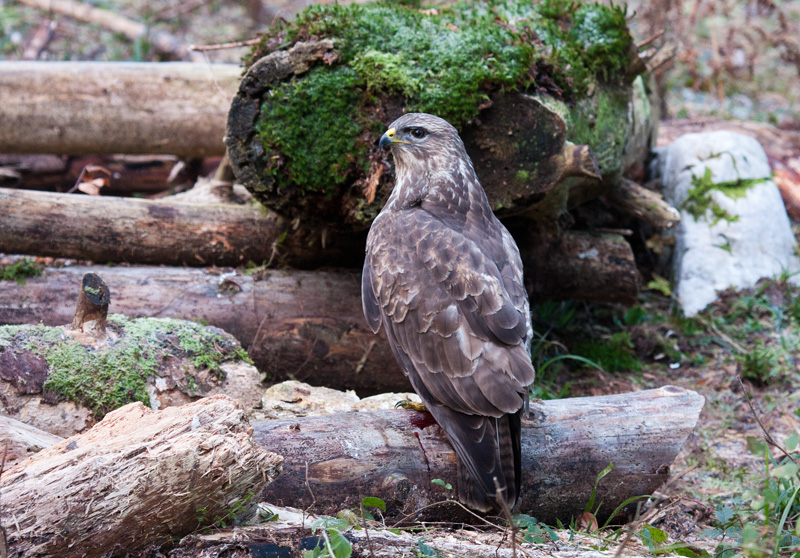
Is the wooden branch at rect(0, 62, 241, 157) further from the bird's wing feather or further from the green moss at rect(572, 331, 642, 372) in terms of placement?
the green moss at rect(572, 331, 642, 372)

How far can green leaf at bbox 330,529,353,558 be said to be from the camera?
2.18 m

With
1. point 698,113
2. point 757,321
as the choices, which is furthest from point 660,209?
point 698,113

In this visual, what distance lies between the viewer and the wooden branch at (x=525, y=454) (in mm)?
2922

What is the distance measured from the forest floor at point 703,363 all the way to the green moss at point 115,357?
5.84 ft

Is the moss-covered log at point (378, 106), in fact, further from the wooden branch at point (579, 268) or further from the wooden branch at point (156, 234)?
the wooden branch at point (579, 268)

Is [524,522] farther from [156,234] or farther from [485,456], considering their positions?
[156,234]

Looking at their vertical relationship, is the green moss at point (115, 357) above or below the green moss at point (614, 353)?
above

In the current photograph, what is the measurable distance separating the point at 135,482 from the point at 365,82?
2.70m

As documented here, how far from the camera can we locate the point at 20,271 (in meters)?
4.30

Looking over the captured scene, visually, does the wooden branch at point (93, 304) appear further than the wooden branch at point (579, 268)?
No

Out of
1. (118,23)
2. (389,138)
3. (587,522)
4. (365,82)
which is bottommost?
(587,522)

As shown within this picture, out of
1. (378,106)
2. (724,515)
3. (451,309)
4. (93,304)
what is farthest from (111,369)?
(724,515)

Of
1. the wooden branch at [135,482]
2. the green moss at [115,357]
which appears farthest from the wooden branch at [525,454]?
the green moss at [115,357]

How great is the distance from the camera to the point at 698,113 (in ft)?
27.2
